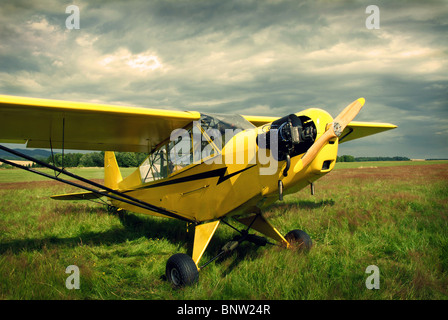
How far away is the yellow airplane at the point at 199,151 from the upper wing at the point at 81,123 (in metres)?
0.02

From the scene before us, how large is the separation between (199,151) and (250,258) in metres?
1.95

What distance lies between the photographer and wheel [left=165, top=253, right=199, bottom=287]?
3596 millimetres

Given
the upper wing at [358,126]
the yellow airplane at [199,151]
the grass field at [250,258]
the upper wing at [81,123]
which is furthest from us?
the upper wing at [358,126]

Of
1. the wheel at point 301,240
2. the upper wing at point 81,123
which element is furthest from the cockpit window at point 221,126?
the wheel at point 301,240

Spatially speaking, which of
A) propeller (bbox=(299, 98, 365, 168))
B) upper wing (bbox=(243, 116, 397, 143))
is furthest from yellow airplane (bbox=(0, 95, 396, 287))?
upper wing (bbox=(243, 116, 397, 143))

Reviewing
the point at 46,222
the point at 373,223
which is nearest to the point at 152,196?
the point at 46,222

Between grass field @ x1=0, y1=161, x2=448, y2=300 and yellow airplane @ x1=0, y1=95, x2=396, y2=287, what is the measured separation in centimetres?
47

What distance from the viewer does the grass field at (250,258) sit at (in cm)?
331

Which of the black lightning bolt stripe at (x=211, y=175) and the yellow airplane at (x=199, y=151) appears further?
the black lightning bolt stripe at (x=211, y=175)

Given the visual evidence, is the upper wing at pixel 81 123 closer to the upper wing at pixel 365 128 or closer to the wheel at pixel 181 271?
the wheel at pixel 181 271

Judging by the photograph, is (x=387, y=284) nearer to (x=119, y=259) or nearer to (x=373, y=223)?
(x=373, y=223)

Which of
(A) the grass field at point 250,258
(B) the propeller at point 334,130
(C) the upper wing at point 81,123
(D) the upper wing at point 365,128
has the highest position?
(D) the upper wing at point 365,128

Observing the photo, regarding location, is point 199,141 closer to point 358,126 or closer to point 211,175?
point 211,175

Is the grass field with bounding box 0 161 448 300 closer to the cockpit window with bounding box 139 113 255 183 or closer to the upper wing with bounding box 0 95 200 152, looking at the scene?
the cockpit window with bounding box 139 113 255 183
